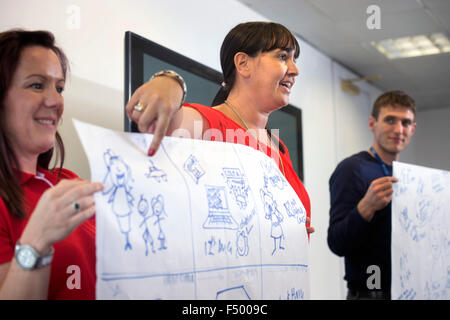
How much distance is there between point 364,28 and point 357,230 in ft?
7.79

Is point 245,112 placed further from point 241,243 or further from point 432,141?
point 432,141

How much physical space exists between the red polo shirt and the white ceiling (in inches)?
103

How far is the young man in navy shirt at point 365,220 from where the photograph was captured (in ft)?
6.09

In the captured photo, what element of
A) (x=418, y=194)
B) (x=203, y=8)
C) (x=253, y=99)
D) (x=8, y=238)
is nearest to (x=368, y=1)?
(x=203, y=8)

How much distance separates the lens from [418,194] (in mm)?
1888

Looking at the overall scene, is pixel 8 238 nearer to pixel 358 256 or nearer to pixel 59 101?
pixel 59 101

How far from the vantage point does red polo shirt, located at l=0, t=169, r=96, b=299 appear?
85cm

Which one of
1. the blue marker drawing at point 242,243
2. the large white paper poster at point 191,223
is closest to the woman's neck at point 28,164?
the large white paper poster at point 191,223

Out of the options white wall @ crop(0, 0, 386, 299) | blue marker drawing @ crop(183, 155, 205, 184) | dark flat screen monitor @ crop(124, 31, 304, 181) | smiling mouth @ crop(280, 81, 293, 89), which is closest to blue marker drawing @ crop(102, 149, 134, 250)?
blue marker drawing @ crop(183, 155, 205, 184)

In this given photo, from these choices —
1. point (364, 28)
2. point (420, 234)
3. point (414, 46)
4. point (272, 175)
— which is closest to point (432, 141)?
point (414, 46)

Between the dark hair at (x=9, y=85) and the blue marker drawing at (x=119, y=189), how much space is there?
0.19 meters

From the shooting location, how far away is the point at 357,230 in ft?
6.16
